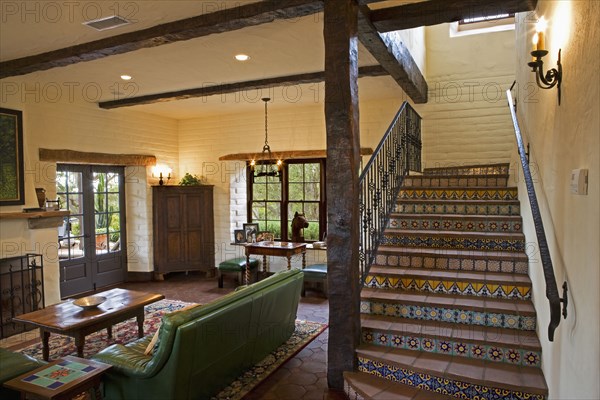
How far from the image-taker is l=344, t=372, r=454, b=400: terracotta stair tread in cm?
277

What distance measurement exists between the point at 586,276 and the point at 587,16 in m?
1.08

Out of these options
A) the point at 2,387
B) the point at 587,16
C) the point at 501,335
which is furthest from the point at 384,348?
the point at 2,387

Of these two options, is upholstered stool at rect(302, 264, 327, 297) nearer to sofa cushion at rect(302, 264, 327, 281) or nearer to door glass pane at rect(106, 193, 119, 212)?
sofa cushion at rect(302, 264, 327, 281)

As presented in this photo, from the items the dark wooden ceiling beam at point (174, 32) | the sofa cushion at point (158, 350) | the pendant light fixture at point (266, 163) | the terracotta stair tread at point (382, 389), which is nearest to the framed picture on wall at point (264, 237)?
the pendant light fixture at point (266, 163)

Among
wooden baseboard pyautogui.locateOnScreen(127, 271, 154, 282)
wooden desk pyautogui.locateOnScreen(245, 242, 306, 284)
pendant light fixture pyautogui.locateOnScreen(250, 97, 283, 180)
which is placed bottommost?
wooden baseboard pyautogui.locateOnScreen(127, 271, 154, 282)

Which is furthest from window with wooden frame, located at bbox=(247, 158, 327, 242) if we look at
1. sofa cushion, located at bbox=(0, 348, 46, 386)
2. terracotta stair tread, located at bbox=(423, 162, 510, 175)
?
→ sofa cushion, located at bbox=(0, 348, 46, 386)

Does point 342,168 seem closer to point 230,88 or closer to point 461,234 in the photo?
point 461,234

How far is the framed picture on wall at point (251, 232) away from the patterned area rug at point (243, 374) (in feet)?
6.07

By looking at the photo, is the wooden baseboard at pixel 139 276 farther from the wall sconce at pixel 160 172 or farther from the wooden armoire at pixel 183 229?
the wall sconce at pixel 160 172

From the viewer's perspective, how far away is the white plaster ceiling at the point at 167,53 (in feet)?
10.5

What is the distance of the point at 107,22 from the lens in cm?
342

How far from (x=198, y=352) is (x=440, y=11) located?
3157 millimetres

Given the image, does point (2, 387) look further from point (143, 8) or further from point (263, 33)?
point (263, 33)

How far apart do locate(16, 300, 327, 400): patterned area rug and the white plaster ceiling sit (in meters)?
2.98
